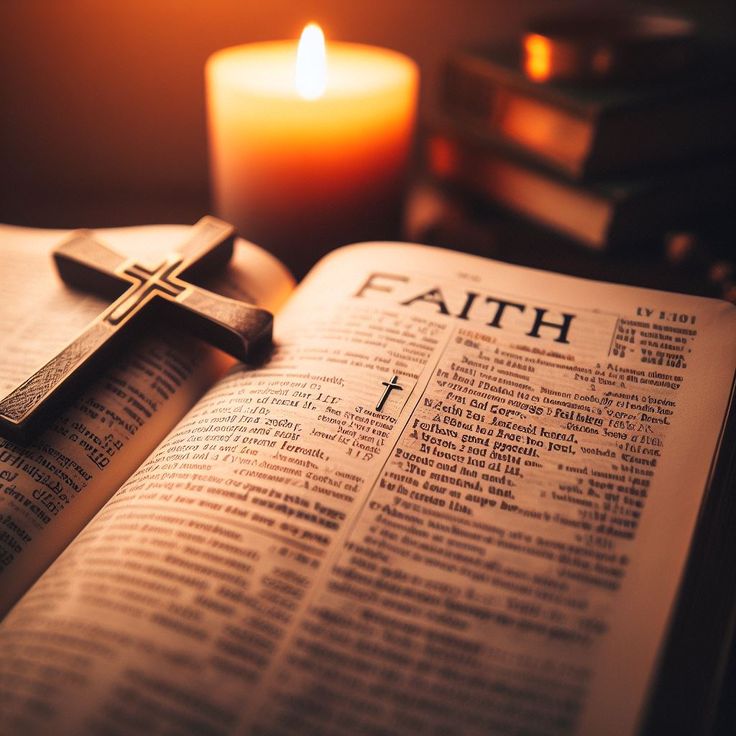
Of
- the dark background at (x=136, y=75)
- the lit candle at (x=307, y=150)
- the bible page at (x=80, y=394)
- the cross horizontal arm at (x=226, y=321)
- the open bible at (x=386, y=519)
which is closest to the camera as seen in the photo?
the open bible at (x=386, y=519)

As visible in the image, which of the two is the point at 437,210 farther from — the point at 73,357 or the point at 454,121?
the point at 73,357

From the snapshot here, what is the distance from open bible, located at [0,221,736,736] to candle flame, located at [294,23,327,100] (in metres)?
0.27

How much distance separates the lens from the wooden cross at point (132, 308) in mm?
515

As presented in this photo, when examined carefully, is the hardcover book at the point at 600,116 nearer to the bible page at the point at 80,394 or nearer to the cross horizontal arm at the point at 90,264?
the bible page at the point at 80,394

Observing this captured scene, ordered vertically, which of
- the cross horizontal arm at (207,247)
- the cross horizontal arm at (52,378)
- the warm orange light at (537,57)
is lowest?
the cross horizontal arm at (52,378)

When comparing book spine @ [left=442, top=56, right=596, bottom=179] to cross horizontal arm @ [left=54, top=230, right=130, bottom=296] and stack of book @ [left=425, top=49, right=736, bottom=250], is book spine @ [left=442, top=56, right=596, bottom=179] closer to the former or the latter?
stack of book @ [left=425, top=49, right=736, bottom=250]

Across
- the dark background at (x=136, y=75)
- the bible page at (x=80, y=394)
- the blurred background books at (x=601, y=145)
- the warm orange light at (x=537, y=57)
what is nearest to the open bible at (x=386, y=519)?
the bible page at (x=80, y=394)

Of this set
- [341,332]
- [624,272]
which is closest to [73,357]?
[341,332]

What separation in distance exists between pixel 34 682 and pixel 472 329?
41cm

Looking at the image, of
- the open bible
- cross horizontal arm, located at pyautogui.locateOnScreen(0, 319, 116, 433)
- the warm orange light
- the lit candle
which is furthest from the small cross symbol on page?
the warm orange light

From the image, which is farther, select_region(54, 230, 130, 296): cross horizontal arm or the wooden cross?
select_region(54, 230, 130, 296): cross horizontal arm

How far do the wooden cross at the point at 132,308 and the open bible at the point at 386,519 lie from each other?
25 mm

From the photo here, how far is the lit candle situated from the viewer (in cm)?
77

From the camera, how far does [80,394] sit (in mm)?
555
